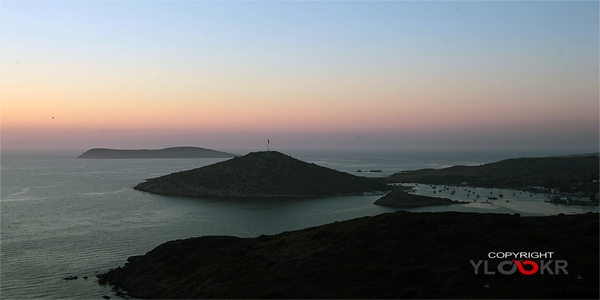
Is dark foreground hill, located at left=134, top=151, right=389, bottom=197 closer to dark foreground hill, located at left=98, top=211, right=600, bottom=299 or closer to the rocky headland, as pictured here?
the rocky headland

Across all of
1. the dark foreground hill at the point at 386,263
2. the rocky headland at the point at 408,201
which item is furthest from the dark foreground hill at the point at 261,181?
the dark foreground hill at the point at 386,263

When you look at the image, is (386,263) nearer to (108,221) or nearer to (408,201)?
(108,221)

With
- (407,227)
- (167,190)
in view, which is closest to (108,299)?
(407,227)

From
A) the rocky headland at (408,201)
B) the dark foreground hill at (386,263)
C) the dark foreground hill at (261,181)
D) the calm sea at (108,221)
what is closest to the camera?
the dark foreground hill at (386,263)

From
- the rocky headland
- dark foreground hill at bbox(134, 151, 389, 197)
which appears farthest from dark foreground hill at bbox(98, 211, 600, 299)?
dark foreground hill at bbox(134, 151, 389, 197)

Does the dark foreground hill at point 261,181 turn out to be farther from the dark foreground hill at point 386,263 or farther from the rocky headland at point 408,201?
the dark foreground hill at point 386,263
